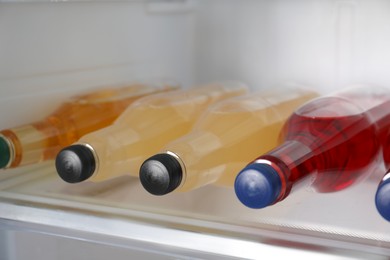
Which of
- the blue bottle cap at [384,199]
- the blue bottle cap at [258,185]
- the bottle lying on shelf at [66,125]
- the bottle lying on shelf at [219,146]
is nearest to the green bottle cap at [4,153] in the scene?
the bottle lying on shelf at [66,125]

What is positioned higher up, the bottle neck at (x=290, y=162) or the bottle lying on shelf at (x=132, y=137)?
the bottle neck at (x=290, y=162)

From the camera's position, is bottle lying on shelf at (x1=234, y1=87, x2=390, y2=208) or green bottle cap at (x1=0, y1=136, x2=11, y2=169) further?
green bottle cap at (x1=0, y1=136, x2=11, y2=169)

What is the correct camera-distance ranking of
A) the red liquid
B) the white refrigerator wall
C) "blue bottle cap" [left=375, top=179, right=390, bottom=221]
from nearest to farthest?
"blue bottle cap" [left=375, top=179, right=390, bottom=221] → the red liquid → the white refrigerator wall

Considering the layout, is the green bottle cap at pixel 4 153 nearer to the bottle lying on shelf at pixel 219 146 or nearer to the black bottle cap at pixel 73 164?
the black bottle cap at pixel 73 164

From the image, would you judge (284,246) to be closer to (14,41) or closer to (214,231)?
(214,231)

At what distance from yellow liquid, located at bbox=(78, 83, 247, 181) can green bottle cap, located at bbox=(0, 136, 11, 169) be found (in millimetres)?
90

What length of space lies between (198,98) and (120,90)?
131 mm

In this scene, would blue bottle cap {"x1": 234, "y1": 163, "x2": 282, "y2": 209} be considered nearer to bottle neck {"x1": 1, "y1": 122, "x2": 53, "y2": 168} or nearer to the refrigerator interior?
the refrigerator interior

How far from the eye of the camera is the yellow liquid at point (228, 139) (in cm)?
67

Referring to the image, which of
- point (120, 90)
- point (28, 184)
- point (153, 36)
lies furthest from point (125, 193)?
point (153, 36)

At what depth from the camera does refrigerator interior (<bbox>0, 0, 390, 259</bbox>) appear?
62 centimetres

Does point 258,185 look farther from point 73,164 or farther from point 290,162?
point 73,164

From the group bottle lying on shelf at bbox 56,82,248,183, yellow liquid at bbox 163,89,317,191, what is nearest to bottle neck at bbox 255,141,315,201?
yellow liquid at bbox 163,89,317,191

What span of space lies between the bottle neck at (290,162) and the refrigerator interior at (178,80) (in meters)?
0.05
